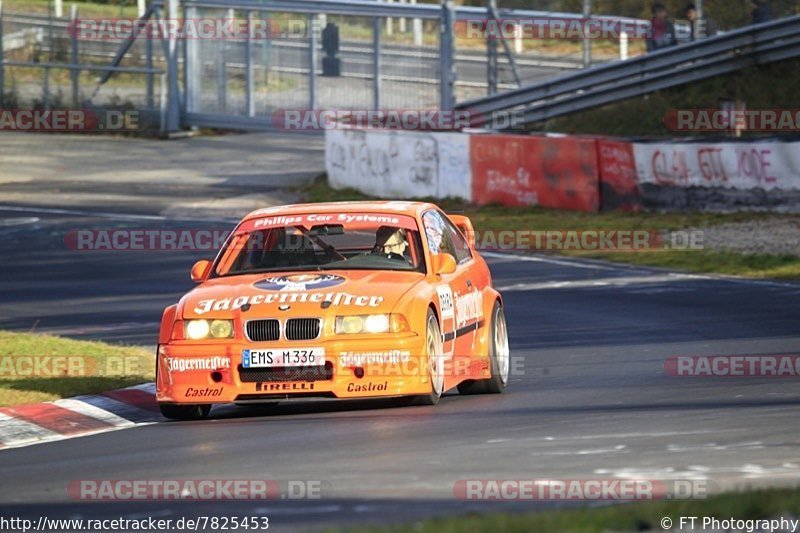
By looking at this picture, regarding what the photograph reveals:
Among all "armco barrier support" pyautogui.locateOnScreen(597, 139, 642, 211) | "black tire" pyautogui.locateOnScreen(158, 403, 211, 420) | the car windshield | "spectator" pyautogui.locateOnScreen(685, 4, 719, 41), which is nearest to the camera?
"black tire" pyautogui.locateOnScreen(158, 403, 211, 420)

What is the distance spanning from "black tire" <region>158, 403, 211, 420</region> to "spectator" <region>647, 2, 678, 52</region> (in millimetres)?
20408

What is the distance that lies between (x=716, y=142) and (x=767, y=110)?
6.35m

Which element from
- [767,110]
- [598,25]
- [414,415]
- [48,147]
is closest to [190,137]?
[48,147]

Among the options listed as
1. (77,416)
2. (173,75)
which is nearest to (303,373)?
(77,416)

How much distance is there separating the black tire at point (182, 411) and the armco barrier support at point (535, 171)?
1419cm

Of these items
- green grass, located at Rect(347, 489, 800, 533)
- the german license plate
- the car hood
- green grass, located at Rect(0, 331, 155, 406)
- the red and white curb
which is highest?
the car hood

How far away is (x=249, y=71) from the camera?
36.2 m

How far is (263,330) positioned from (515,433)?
1891 millimetres

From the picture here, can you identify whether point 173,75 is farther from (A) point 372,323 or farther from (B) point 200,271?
(A) point 372,323

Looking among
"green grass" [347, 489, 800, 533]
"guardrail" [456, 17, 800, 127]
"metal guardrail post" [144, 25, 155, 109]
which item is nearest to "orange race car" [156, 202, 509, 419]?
"green grass" [347, 489, 800, 533]

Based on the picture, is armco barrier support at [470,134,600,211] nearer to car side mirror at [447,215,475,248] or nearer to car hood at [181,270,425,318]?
car side mirror at [447,215,475,248]

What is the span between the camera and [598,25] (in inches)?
1276

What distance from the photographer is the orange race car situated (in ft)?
32.3

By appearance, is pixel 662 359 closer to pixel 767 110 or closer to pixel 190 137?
pixel 767 110
